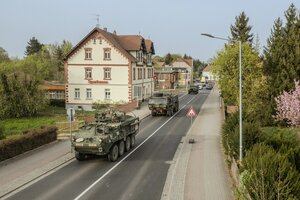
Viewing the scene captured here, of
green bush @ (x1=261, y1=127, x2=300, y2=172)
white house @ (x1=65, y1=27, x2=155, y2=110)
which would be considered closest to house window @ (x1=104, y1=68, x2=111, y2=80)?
white house @ (x1=65, y1=27, x2=155, y2=110)

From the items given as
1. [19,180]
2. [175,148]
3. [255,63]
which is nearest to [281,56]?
[255,63]

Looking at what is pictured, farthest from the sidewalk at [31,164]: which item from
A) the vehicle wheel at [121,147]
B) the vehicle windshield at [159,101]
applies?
the vehicle windshield at [159,101]

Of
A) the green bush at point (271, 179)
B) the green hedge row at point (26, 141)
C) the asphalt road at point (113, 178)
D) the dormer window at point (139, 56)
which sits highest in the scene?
the dormer window at point (139, 56)

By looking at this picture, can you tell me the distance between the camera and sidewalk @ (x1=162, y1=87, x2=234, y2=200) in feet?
54.3

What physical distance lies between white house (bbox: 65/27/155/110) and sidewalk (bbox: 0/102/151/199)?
27.8 meters

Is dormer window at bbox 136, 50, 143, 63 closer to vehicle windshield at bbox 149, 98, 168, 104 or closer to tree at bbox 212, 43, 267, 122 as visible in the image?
tree at bbox 212, 43, 267, 122

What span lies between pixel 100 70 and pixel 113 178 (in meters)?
37.3

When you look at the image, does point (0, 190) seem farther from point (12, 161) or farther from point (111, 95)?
point (111, 95)

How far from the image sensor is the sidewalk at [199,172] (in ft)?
54.3

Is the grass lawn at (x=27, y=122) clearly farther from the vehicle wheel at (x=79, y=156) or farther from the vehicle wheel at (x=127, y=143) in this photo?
the vehicle wheel at (x=79, y=156)

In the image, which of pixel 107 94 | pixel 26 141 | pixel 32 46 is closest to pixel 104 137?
pixel 26 141

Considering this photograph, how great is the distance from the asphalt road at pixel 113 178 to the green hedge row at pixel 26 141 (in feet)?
12.1

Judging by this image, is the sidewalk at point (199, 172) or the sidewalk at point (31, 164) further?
the sidewalk at point (31, 164)

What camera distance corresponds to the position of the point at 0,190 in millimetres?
17234
